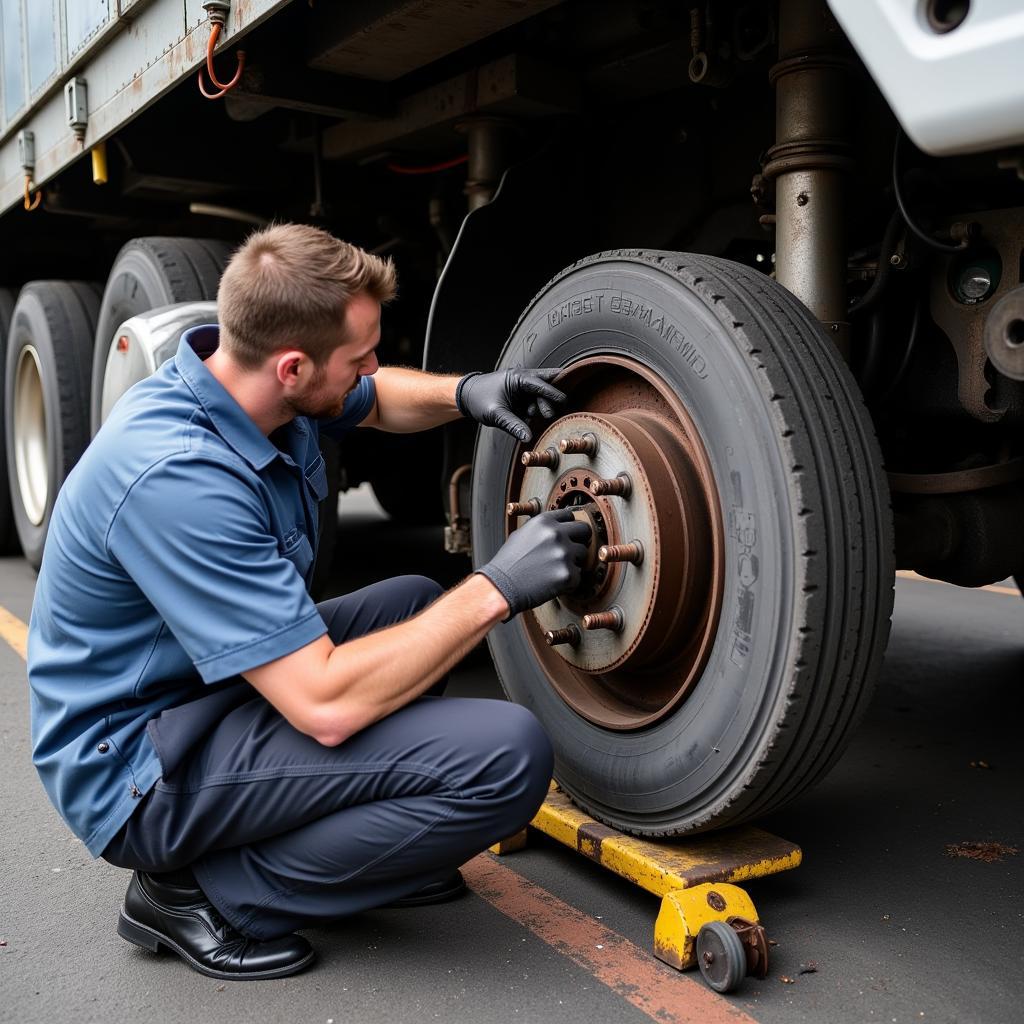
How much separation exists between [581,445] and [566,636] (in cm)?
37

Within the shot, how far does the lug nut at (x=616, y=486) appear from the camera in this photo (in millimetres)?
1981

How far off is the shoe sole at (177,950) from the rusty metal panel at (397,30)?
190 centimetres

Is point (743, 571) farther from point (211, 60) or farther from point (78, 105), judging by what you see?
point (78, 105)

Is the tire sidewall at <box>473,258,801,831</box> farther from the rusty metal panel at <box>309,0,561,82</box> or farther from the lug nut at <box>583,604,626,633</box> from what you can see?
the rusty metal panel at <box>309,0,561,82</box>

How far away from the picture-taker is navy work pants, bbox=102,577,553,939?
1.78 meters

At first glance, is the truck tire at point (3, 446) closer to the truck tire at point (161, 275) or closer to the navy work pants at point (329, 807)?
the truck tire at point (161, 275)

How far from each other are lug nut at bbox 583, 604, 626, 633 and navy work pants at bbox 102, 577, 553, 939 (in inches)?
9.6

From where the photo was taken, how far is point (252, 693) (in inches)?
74.8

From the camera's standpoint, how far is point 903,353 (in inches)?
87.7

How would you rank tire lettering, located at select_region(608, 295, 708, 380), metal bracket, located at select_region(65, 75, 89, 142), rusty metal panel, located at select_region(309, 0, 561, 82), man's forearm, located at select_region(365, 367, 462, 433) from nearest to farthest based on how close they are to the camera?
tire lettering, located at select_region(608, 295, 708, 380) → rusty metal panel, located at select_region(309, 0, 561, 82) → man's forearm, located at select_region(365, 367, 462, 433) → metal bracket, located at select_region(65, 75, 89, 142)

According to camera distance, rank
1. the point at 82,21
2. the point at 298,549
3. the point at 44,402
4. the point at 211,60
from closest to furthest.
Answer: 1. the point at 298,549
2. the point at 211,60
3. the point at 82,21
4. the point at 44,402

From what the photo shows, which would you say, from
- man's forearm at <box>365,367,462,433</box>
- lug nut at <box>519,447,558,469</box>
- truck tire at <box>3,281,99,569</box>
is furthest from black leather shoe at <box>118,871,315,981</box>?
truck tire at <box>3,281,99,569</box>

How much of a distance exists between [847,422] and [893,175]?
19.9 inches

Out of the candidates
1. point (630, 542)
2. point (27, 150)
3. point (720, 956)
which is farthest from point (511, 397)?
point (27, 150)
